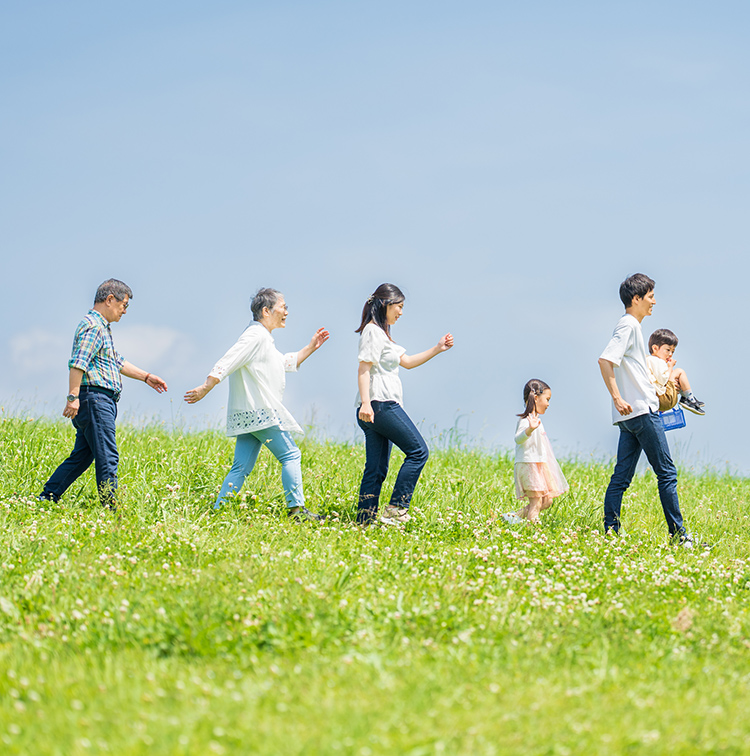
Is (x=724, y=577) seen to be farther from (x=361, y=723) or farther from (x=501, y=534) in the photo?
(x=361, y=723)

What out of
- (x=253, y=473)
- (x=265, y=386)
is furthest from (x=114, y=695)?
(x=253, y=473)

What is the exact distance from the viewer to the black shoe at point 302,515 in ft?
29.1

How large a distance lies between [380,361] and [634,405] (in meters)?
2.88

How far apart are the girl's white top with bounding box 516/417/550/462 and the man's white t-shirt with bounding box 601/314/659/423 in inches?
36.4

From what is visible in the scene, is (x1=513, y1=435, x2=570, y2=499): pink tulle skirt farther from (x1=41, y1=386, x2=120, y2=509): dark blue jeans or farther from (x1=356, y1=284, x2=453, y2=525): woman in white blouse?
(x1=41, y1=386, x2=120, y2=509): dark blue jeans

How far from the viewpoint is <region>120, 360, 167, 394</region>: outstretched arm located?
9.27m

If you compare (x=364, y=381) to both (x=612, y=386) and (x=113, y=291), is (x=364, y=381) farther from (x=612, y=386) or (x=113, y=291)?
(x=113, y=291)

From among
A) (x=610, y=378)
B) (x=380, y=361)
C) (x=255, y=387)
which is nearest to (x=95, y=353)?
(x=255, y=387)

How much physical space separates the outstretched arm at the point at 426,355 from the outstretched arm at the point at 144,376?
2.75 m

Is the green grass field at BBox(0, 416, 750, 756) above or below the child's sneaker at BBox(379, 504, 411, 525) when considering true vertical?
below

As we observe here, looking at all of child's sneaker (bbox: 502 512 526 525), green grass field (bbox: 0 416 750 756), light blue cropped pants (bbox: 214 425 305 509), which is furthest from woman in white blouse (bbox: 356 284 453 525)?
child's sneaker (bbox: 502 512 526 525)

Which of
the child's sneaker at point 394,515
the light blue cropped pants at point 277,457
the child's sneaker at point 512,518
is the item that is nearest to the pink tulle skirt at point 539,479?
the child's sneaker at point 512,518

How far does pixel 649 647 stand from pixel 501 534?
328 centimetres

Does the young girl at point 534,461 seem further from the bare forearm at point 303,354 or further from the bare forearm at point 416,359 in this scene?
the bare forearm at point 303,354
